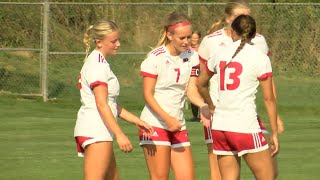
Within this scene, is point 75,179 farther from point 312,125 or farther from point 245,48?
point 312,125

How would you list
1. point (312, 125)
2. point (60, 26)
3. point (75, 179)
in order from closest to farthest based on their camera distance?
point (75, 179) → point (312, 125) → point (60, 26)

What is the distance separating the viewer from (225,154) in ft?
28.4

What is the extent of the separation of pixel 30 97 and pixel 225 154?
15165 mm

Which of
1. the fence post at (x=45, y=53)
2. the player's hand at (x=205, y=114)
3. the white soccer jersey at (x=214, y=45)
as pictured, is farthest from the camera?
the fence post at (x=45, y=53)

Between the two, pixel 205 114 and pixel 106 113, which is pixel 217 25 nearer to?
pixel 205 114

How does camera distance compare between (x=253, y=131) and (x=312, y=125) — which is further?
(x=312, y=125)

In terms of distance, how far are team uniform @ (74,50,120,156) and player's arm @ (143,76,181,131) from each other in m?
0.68

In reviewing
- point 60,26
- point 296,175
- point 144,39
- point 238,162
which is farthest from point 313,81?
point 238,162

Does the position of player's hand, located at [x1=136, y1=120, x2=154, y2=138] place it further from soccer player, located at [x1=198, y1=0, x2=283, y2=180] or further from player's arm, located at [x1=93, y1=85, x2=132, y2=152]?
soccer player, located at [x1=198, y1=0, x2=283, y2=180]

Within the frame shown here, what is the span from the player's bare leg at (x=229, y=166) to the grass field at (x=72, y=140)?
3.53 metres

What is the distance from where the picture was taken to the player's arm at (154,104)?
29.7ft

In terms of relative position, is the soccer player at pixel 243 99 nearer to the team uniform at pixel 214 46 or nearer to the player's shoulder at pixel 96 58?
the player's shoulder at pixel 96 58

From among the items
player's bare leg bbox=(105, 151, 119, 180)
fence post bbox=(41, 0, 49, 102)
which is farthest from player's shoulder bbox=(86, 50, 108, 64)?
fence post bbox=(41, 0, 49, 102)

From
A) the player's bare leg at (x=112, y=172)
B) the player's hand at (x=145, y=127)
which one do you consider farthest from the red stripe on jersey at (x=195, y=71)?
the player's bare leg at (x=112, y=172)
